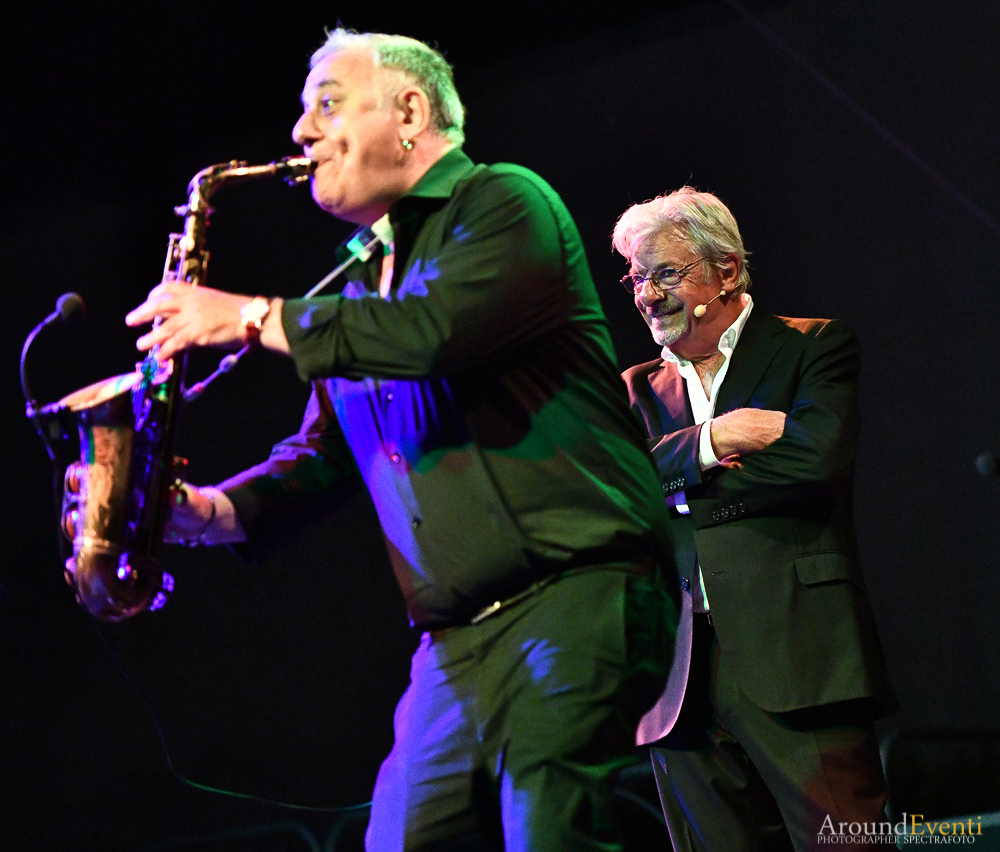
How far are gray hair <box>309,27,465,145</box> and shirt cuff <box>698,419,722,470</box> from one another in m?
1.02

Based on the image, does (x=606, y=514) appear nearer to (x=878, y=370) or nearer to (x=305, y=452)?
(x=305, y=452)

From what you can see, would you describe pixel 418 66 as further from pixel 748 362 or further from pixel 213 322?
pixel 748 362

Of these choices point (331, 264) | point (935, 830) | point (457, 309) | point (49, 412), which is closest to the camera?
point (457, 309)

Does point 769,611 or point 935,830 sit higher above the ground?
point 769,611

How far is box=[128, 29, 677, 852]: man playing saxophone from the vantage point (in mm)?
1523

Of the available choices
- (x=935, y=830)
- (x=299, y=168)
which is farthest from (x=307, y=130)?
(x=935, y=830)

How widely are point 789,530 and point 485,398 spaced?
119 cm

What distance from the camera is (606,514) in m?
1.62

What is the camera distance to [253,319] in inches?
61.8

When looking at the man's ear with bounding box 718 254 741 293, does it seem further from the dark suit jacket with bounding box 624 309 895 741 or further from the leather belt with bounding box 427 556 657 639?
the leather belt with bounding box 427 556 657 639

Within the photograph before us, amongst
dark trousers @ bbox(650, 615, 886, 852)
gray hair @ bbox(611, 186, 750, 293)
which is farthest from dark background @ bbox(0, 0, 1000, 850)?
dark trousers @ bbox(650, 615, 886, 852)

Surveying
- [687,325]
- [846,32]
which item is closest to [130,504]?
[687,325]

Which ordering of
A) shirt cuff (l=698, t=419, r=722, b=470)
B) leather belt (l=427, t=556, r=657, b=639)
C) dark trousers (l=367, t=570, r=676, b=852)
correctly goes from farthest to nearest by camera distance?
shirt cuff (l=698, t=419, r=722, b=470), leather belt (l=427, t=556, r=657, b=639), dark trousers (l=367, t=570, r=676, b=852)

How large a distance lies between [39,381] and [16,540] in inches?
25.3
